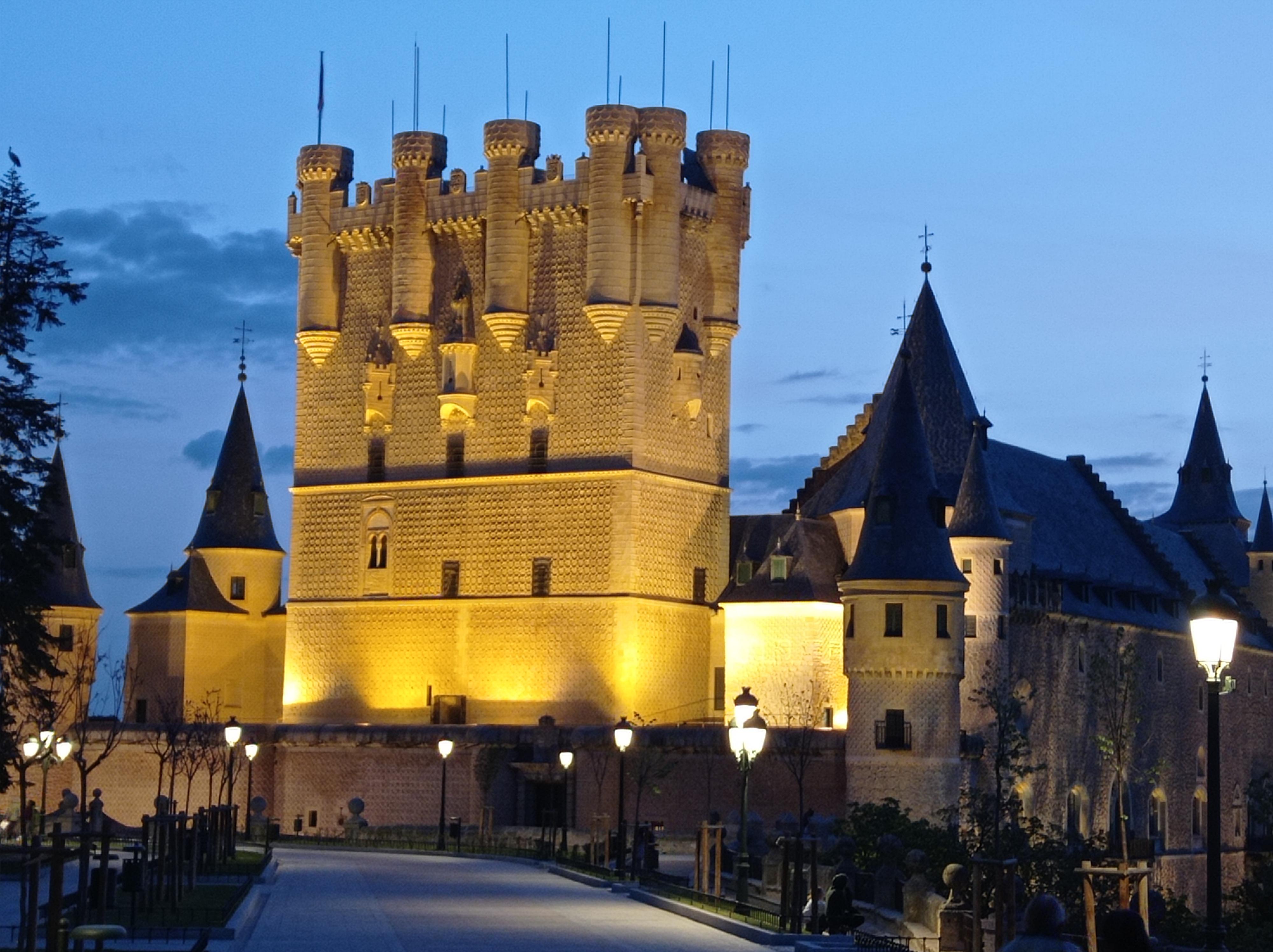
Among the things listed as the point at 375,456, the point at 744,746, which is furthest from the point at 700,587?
the point at 744,746

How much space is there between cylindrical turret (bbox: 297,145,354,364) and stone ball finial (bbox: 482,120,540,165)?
5635 millimetres

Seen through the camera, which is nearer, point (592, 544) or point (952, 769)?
point (952, 769)

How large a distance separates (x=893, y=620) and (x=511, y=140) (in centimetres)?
1825

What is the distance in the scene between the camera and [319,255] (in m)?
70.5

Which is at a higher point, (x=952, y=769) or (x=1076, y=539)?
(x=1076, y=539)

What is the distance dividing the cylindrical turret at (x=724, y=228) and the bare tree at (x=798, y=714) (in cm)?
1067

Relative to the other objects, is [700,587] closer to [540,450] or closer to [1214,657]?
[540,450]

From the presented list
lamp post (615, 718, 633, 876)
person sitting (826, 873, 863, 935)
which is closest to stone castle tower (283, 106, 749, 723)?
lamp post (615, 718, 633, 876)

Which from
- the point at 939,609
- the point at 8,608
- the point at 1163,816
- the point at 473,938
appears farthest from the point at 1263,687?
the point at 473,938

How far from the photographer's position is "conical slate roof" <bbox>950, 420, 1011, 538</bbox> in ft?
204

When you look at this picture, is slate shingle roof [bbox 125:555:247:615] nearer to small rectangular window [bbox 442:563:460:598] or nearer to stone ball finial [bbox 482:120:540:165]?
small rectangular window [bbox 442:563:460:598]

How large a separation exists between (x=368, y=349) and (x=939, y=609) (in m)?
20.1

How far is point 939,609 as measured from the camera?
189 feet

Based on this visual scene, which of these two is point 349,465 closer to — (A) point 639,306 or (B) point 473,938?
(A) point 639,306
